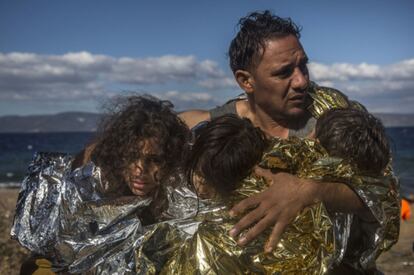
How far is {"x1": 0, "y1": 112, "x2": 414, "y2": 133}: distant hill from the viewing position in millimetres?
145762

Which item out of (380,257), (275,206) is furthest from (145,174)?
(380,257)

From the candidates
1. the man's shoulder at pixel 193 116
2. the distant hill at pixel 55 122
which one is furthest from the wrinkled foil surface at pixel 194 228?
the distant hill at pixel 55 122

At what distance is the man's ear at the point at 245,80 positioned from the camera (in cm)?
343

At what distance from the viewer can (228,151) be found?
2578mm

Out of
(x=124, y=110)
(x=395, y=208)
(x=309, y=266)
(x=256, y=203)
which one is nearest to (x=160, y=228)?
(x=256, y=203)

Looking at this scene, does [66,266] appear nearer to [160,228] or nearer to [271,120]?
[160,228]

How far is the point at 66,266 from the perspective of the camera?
3.17 meters

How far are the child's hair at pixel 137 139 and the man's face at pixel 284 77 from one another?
0.47m

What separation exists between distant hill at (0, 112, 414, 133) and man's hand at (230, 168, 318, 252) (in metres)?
141

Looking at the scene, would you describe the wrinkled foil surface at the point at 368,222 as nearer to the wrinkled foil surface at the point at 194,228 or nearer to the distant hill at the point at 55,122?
the wrinkled foil surface at the point at 194,228

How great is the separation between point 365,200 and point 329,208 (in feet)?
0.59

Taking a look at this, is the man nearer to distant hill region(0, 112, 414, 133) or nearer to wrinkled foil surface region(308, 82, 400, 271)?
wrinkled foil surface region(308, 82, 400, 271)

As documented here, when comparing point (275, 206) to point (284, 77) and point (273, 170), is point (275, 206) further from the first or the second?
point (284, 77)

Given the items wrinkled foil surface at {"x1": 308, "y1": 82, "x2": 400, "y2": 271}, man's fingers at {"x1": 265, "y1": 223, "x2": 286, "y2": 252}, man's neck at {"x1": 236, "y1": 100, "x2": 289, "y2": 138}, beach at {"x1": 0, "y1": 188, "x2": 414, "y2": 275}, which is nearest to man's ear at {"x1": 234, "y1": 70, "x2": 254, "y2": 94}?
man's neck at {"x1": 236, "y1": 100, "x2": 289, "y2": 138}
